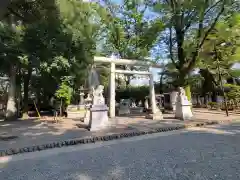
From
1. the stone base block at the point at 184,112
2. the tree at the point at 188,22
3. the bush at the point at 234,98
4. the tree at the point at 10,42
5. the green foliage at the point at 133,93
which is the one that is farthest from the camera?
the green foliage at the point at 133,93

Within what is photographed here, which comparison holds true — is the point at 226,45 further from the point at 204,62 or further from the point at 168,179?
the point at 168,179

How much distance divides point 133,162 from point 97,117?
3873mm

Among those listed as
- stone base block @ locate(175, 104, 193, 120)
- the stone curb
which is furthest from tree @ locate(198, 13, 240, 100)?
the stone curb

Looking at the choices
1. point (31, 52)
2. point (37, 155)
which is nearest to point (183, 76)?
point (31, 52)

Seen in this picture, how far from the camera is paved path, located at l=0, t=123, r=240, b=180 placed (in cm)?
302

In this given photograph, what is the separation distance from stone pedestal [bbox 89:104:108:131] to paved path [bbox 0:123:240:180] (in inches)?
79.9

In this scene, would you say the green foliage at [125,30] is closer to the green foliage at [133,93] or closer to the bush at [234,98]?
the green foliage at [133,93]

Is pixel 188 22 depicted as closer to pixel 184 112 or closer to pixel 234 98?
pixel 184 112

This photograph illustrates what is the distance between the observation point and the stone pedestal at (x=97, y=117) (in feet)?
23.6

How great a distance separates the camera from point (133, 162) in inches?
142

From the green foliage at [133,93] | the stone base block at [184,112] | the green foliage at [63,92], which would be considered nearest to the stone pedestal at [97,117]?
the stone base block at [184,112]

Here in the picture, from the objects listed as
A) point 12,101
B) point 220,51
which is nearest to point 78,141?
point 12,101

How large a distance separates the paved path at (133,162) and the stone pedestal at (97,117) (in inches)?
79.9

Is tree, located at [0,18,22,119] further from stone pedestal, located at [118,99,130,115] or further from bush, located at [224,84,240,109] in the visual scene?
bush, located at [224,84,240,109]
